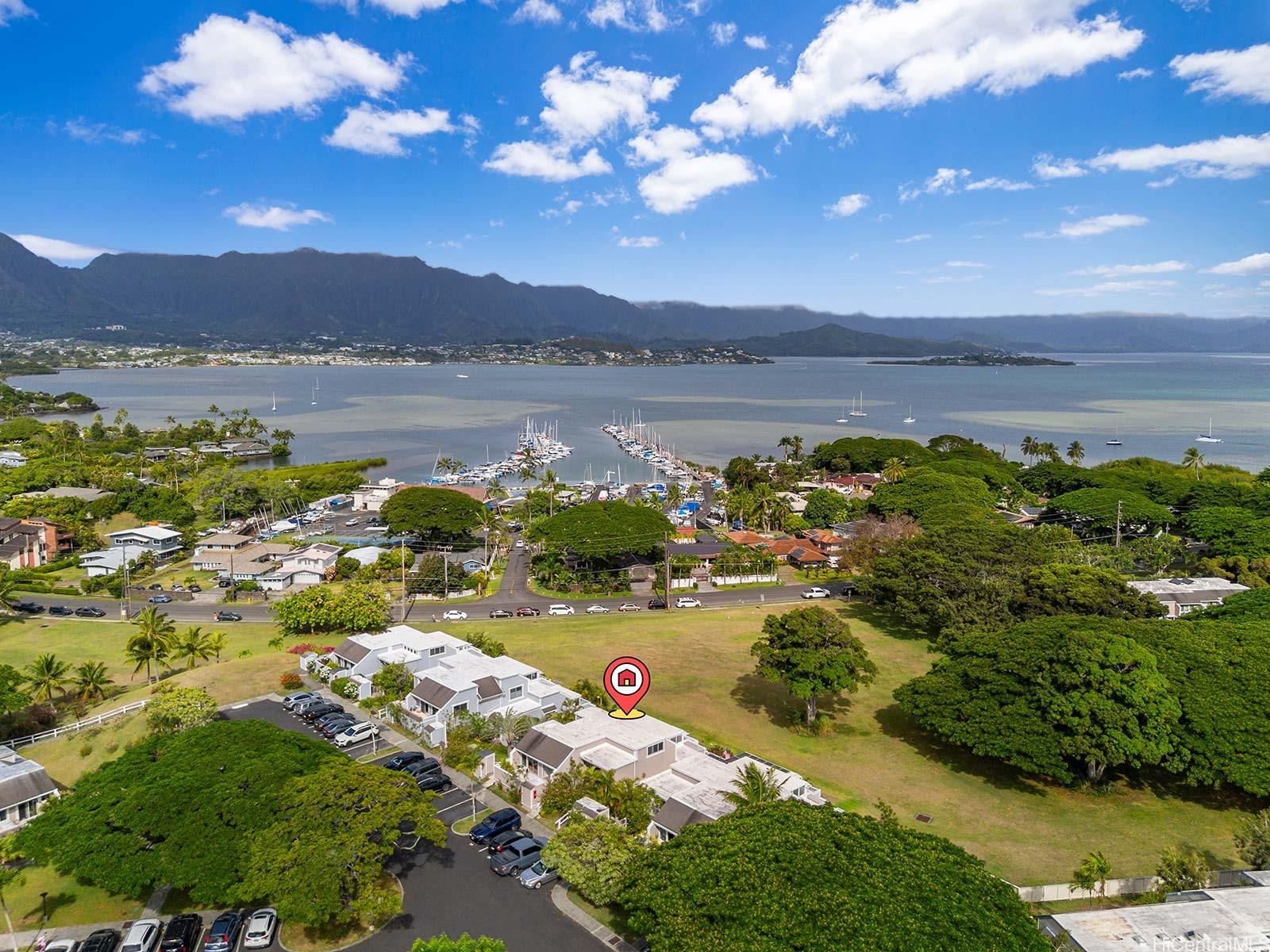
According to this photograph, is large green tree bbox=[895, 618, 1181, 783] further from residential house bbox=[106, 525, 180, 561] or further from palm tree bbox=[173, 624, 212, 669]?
residential house bbox=[106, 525, 180, 561]

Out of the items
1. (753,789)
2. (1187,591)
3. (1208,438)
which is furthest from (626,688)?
(1208,438)

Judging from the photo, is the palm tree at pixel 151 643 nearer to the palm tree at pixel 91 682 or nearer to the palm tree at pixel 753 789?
the palm tree at pixel 91 682

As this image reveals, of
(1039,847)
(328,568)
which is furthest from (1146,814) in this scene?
(328,568)

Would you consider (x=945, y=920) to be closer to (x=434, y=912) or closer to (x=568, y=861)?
(x=568, y=861)

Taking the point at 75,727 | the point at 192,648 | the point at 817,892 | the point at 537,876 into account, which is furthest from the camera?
the point at 192,648

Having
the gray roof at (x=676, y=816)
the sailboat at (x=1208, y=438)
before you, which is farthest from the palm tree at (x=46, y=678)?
the sailboat at (x=1208, y=438)

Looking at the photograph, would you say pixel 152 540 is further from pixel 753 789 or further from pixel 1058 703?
pixel 1058 703
